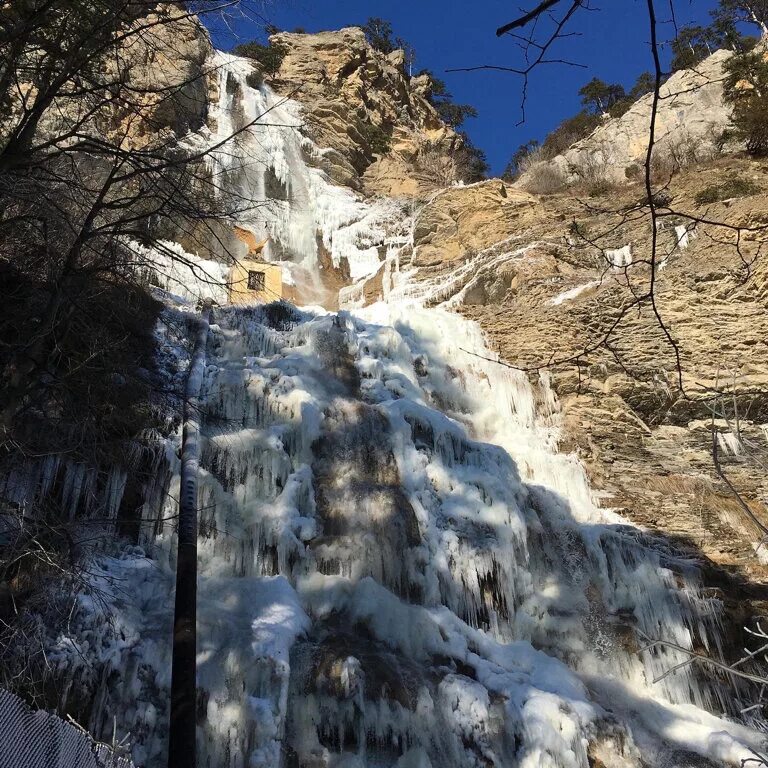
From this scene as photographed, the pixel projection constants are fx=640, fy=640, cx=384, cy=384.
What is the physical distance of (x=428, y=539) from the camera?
737 cm

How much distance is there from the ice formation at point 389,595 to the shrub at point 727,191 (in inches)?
253

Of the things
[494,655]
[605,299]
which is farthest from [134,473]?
[605,299]

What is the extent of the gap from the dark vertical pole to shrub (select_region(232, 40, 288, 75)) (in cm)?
2547

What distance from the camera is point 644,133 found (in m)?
24.0

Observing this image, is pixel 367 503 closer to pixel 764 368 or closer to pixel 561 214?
pixel 764 368

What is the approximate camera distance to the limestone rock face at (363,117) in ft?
85.8

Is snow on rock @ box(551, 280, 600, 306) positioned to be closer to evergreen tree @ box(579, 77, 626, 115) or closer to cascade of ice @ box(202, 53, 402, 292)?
cascade of ice @ box(202, 53, 402, 292)

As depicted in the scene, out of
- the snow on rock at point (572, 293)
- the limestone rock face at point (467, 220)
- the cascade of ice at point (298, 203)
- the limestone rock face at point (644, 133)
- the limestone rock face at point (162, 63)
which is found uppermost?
the limestone rock face at point (644, 133)

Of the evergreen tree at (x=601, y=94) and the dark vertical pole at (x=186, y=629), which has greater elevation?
the evergreen tree at (x=601, y=94)

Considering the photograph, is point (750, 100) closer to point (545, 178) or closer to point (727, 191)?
point (727, 191)

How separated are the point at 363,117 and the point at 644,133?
1180cm

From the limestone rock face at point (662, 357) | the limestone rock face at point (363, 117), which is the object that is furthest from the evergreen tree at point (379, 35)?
the limestone rock face at point (662, 357)

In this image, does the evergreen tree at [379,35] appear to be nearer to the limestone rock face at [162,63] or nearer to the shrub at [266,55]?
the shrub at [266,55]

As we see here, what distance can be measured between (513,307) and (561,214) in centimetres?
471
